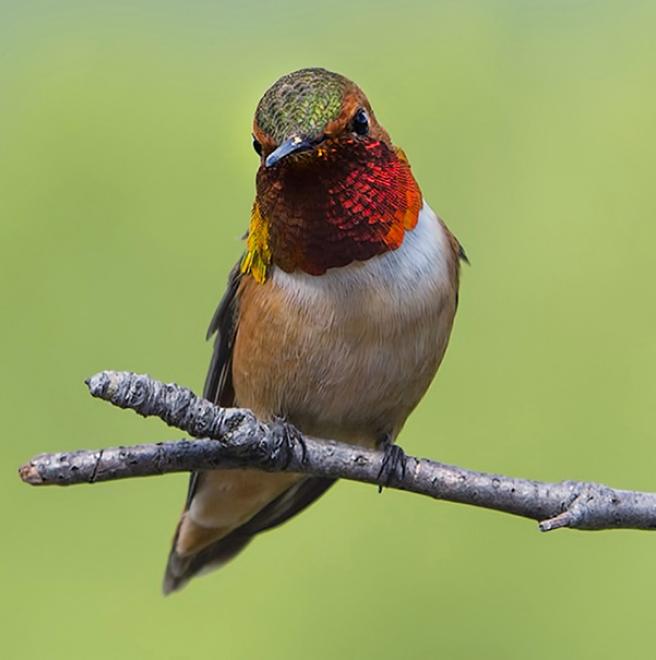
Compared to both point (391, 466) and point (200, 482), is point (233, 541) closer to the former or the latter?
point (200, 482)

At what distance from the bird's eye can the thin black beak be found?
144 millimetres

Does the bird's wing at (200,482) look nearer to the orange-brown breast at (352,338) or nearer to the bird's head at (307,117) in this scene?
the orange-brown breast at (352,338)

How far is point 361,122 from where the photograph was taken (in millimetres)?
3172

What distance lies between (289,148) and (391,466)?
0.79 meters

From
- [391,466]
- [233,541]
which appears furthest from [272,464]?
[233,541]

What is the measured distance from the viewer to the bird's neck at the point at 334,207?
3.16 metres

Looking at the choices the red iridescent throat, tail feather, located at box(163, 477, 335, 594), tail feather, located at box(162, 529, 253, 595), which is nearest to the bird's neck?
the red iridescent throat

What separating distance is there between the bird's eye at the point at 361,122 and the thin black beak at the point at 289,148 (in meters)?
0.14

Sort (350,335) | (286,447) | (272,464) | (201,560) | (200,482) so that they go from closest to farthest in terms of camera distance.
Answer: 1. (272,464)
2. (286,447)
3. (350,335)
4. (200,482)
5. (201,560)

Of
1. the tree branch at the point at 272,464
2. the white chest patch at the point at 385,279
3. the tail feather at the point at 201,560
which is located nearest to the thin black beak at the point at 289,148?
the white chest patch at the point at 385,279

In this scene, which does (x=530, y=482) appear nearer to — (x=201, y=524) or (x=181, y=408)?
(x=181, y=408)

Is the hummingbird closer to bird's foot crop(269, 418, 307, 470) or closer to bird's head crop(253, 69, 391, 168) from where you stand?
bird's head crop(253, 69, 391, 168)

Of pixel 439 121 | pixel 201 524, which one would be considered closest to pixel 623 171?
pixel 439 121

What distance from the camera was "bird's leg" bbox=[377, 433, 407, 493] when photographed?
3.16 m
